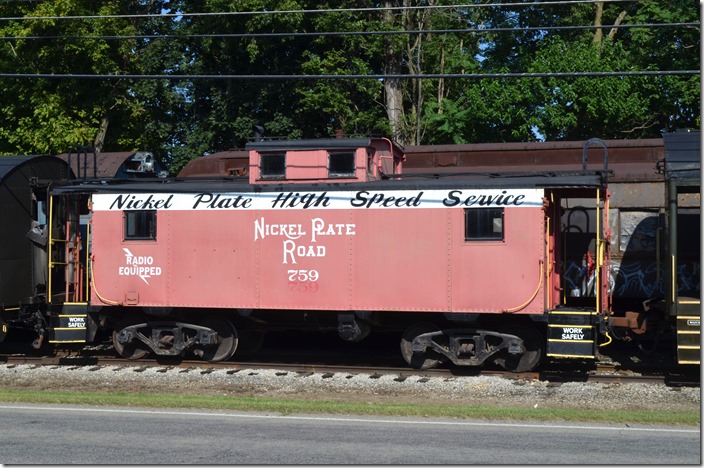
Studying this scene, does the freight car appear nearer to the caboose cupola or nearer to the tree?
the caboose cupola

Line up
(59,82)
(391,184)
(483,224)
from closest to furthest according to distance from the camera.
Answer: (483,224) → (391,184) → (59,82)

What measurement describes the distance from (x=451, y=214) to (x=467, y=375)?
116 inches

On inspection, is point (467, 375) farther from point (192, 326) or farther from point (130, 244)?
point (130, 244)

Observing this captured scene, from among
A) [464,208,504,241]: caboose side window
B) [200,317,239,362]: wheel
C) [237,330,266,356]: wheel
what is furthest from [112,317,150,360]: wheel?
[464,208,504,241]: caboose side window

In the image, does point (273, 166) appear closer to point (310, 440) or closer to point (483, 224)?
point (483, 224)

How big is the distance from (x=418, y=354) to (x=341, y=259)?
2382mm

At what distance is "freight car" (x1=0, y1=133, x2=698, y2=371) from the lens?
16.2 metres

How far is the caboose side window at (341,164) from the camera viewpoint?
56.4 feet

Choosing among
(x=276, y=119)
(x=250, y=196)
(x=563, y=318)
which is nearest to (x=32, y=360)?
(x=250, y=196)

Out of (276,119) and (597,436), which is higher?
(276,119)

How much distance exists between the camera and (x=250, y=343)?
64.3 ft

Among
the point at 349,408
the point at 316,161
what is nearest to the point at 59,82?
the point at 316,161

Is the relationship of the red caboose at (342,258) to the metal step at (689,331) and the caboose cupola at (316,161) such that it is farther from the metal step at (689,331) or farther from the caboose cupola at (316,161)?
the metal step at (689,331)

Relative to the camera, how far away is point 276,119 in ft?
107
